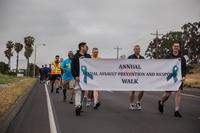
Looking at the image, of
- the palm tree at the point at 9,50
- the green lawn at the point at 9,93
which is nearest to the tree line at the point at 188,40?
the palm tree at the point at 9,50

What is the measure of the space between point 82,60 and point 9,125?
333 centimetres

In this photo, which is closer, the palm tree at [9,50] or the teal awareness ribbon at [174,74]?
the teal awareness ribbon at [174,74]

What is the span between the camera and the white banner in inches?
492

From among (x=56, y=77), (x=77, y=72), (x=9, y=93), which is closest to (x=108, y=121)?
(x=77, y=72)

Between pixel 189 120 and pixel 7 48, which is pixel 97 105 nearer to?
pixel 189 120

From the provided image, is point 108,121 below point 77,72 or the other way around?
below

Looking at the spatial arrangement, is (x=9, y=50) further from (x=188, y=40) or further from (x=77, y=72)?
(x=77, y=72)

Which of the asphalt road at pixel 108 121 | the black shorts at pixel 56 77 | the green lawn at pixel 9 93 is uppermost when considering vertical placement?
the black shorts at pixel 56 77

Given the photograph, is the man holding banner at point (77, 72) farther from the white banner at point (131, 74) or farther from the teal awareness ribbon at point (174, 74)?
the teal awareness ribbon at point (174, 74)

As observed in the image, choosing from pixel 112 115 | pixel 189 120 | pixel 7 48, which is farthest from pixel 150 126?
pixel 7 48

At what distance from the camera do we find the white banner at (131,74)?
12508 millimetres

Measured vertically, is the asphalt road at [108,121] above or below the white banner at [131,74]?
below

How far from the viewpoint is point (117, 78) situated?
41.6 feet

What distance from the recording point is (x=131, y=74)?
1267 centimetres
